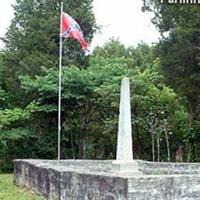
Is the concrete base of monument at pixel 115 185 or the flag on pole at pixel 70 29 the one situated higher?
the flag on pole at pixel 70 29

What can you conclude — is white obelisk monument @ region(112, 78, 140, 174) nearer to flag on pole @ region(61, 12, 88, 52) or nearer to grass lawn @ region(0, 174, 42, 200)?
grass lawn @ region(0, 174, 42, 200)

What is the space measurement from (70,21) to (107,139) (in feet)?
24.0

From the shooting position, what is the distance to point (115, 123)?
18.9 metres

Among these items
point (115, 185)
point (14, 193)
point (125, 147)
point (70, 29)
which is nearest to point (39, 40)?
point (70, 29)

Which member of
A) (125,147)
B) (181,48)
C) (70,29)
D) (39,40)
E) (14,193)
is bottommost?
(14,193)

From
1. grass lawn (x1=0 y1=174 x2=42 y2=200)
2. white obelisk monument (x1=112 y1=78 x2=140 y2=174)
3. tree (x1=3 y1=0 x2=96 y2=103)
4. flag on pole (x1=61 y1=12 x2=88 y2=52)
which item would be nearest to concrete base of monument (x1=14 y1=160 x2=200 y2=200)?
white obelisk monument (x1=112 y1=78 x2=140 y2=174)

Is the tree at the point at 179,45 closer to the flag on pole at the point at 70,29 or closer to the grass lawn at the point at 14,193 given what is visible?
Answer: the flag on pole at the point at 70,29

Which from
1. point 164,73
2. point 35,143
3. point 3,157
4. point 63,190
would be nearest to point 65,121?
point 35,143

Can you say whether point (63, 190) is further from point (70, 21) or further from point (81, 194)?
point (70, 21)

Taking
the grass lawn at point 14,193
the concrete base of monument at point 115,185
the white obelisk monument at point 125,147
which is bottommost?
the grass lawn at point 14,193

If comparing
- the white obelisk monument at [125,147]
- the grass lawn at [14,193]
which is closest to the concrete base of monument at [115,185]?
the white obelisk monument at [125,147]

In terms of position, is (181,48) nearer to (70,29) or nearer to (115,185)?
(70,29)

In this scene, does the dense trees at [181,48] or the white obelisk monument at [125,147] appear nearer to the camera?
the white obelisk monument at [125,147]

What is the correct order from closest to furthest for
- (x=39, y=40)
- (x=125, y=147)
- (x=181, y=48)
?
1. (x=125, y=147)
2. (x=181, y=48)
3. (x=39, y=40)
